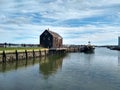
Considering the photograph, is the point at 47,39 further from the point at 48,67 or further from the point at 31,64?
the point at 48,67

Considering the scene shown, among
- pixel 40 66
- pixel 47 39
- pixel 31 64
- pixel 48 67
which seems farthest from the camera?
pixel 47 39

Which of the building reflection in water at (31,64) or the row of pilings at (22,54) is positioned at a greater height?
the row of pilings at (22,54)

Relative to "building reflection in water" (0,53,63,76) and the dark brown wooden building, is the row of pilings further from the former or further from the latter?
the dark brown wooden building

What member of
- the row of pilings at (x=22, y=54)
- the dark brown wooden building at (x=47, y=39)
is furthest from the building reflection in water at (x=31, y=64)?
the dark brown wooden building at (x=47, y=39)

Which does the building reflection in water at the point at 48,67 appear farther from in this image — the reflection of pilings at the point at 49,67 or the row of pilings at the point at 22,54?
the row of pilings at the point at 22,54

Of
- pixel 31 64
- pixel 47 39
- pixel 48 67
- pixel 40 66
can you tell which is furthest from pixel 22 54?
pixel 47 39

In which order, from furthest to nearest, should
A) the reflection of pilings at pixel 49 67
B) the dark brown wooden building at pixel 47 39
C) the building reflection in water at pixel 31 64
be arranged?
the dark brown wooden building at pixel 47 39
the building reflection in water at pixel 31 64
the reflection of pilings at pixel 49 67

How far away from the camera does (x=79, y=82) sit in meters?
28.8

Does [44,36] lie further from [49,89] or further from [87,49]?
[49,89]

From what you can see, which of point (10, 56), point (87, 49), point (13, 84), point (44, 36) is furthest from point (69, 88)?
point (87, 49)

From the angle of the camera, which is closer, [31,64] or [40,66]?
[40,66]

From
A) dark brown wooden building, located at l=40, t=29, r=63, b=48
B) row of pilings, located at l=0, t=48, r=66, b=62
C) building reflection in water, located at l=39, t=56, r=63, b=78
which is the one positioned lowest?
building reflection in water, located at l=39, t=56, r=63, b=78

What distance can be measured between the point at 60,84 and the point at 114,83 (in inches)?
230

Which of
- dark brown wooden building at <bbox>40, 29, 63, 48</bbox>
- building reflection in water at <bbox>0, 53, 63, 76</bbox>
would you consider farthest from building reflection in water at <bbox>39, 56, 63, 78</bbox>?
dark brown wooden building at <bbox>40, 29, 63, 48</bbox>
